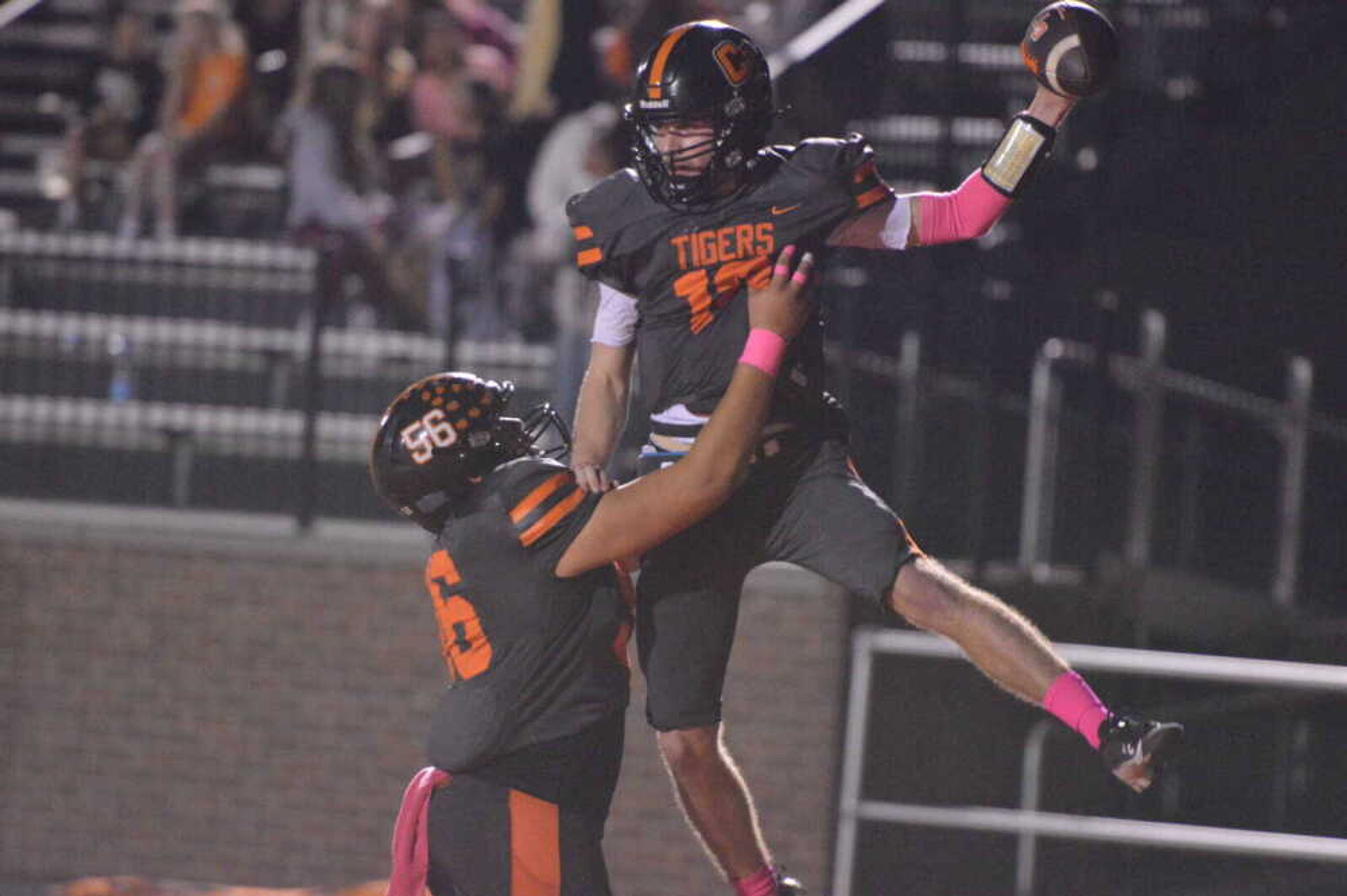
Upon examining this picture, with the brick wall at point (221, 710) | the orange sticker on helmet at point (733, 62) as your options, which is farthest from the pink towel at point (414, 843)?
the brick wall at point (221, 710)

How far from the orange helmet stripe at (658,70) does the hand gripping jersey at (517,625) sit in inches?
34.8

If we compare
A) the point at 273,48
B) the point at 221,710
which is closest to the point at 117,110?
the point at 273,48

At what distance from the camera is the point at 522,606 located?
192 inches

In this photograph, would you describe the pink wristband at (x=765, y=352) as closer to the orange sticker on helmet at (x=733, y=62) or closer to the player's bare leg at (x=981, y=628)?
the orange sticker on helmet at (x=733, y=62)

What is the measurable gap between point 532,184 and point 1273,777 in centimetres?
445

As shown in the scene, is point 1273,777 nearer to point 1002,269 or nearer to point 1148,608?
point 1148,608

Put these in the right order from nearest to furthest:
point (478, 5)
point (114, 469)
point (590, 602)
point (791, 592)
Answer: point (590, 602) < point (791, 592) < point (114, 469) < point (478, 5)

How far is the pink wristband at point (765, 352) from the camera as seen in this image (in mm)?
4723

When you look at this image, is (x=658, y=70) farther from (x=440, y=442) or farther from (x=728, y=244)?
(x=440, y=442)

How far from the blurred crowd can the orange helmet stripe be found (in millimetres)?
4627

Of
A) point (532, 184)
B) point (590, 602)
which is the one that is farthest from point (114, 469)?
point (590, 602)

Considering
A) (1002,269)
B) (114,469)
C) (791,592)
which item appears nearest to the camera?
(791,592)

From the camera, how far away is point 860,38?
1008 cm

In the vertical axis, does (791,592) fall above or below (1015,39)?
below
